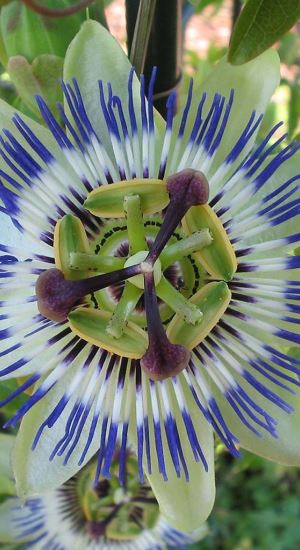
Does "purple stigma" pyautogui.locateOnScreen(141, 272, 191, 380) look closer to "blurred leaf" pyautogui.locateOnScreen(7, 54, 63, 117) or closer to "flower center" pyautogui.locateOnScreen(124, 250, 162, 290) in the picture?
"flower center" pyautogui.locateOnScreen(124, 250, 162, 290)

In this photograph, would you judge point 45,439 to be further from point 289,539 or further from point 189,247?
point 289,539

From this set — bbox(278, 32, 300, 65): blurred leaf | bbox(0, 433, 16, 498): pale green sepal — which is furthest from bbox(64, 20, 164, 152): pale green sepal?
bbox(278, 32, 300, 65): blurred leaf

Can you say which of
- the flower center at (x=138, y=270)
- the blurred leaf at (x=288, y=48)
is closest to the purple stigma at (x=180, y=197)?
the flower center at (x=138, y=270)

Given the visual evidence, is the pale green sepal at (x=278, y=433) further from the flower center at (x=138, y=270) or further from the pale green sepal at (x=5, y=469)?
the pale green sepal at (x=5, y=469)

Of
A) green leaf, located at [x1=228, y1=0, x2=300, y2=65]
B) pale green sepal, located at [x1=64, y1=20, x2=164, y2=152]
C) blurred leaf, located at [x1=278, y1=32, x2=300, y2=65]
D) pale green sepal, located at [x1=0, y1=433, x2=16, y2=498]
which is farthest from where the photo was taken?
blurred leaf, located at [x1=278, y1=32, x2=300, y2=65]

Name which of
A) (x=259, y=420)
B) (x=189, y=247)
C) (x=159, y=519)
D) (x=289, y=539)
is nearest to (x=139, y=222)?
(x=189, y=247)
